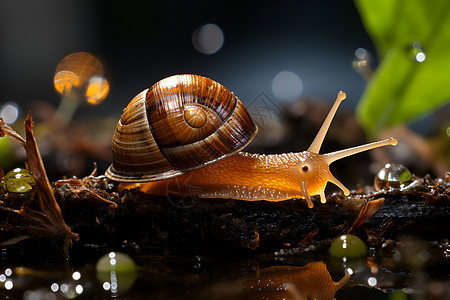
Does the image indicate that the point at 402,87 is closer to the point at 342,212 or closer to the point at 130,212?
the point at 342,212

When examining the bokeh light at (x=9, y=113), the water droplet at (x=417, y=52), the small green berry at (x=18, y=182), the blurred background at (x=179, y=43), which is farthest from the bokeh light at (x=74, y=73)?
the water droplet at (x=417, y=52)

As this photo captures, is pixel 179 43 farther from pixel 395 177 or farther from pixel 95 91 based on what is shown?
pixel 395 177

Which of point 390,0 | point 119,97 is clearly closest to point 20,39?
point 119,97

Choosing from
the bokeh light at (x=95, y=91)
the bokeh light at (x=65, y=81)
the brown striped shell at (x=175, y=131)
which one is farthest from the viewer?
the bokeh light at (x=65, y=81)

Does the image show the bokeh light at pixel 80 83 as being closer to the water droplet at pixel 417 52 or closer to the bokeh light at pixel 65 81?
the bokeh light at pixel 65 81

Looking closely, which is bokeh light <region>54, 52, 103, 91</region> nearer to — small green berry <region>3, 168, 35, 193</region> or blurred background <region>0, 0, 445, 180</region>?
small green berry <region>3, 168, 35, 193</region>

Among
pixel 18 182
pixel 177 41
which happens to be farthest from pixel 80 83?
pixel 177 41
